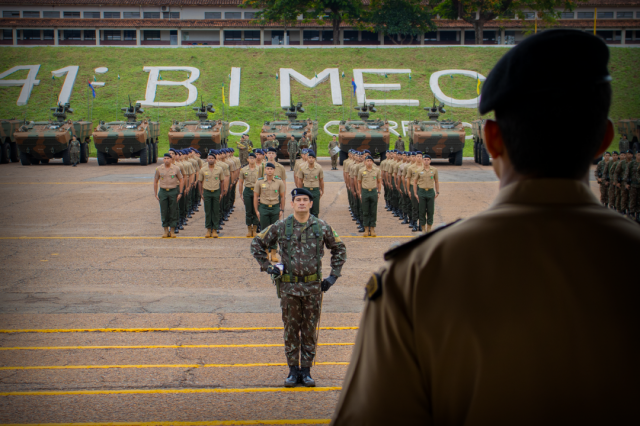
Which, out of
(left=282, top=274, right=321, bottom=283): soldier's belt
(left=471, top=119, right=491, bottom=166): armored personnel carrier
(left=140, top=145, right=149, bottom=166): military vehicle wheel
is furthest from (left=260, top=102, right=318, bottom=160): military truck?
(left=282, top=274, right=321, bottom=283): soldier's belt

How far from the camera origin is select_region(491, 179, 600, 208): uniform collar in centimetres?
135

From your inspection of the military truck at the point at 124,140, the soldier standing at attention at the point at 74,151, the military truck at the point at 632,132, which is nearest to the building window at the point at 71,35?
the military truck at the point at 124,140

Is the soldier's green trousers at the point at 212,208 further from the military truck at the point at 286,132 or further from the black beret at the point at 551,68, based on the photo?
the military truck at the point at 286,132

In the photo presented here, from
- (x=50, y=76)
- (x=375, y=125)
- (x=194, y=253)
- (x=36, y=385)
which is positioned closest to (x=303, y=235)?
(x=36, y=385)

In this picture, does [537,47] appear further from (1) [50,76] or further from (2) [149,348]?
(1) [50,76]

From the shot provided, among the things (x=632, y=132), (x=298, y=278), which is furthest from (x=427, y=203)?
(x=632, y=132)

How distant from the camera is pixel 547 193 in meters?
1.35

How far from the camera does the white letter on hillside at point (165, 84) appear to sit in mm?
40188

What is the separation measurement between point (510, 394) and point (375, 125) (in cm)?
2855

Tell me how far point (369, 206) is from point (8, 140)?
2195 cm

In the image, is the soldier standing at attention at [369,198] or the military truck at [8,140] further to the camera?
the military truck at [8,140]

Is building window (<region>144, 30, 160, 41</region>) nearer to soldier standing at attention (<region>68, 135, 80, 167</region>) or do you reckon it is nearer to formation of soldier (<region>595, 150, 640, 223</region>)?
soldier standing at attention (<region>68, 135, 80, 167</region>)

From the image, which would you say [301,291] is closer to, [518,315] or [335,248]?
[335,248]

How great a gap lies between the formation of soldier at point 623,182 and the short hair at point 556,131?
1403 centimetres
